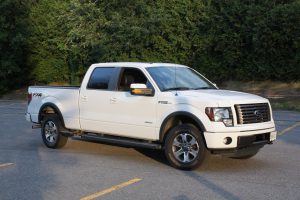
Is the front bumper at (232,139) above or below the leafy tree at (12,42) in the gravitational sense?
below

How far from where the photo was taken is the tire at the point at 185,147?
8.55 meters

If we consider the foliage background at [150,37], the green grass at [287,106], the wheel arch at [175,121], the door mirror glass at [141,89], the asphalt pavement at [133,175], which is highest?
the foliage background at [150,37]

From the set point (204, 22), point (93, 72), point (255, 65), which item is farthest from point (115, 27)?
point (93, 72)

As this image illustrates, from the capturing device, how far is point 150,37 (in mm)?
29812

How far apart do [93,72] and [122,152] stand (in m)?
1.74

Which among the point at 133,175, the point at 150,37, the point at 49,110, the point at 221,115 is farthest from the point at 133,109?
the point at 150,37

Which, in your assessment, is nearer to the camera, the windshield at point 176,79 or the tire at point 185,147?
the tire at point 185,147

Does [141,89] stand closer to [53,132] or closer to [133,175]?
[133,175]

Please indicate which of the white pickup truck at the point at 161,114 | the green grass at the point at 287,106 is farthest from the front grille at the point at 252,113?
the green grass at the point at 287,106

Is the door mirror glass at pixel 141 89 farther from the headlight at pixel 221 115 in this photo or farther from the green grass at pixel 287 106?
the green grass at pixel 287 106

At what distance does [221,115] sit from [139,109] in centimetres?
169

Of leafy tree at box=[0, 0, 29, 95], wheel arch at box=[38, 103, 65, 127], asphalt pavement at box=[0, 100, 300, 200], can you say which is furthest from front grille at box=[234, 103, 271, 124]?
leafy tree at box=[0, 0, 29, 95]

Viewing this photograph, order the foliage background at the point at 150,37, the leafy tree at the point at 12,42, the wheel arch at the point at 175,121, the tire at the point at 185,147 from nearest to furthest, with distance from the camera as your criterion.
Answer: the tire at the point at 185,147 → the wheel arch at the point at 175,121 → the foliage background at the point at 150,37 → the leafy tree at the point at 12,42

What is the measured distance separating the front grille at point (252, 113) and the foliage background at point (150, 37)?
56.9 ft
